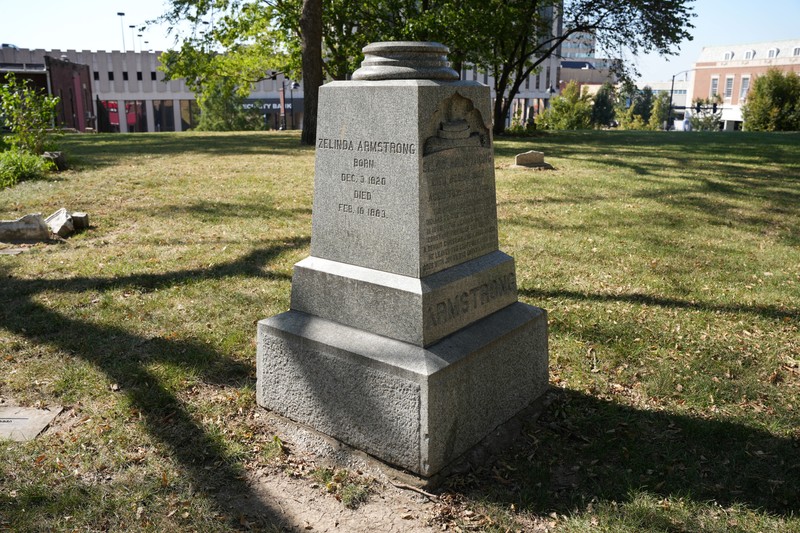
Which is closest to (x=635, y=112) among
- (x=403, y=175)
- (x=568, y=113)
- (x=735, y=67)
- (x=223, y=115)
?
(x=735, y=67)

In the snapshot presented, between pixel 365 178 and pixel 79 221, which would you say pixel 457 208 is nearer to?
pixel 365 178

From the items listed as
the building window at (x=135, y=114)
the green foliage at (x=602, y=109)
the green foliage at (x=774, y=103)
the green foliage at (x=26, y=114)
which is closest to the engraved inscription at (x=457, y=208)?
the green foliage at (x=26, y=114)

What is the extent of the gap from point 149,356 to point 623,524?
3.53 m

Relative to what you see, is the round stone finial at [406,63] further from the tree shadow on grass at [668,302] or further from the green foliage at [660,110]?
the green foliage at [660,110]

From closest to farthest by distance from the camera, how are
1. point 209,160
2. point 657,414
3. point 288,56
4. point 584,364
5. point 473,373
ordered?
1. point 473,373
2. point 657,414
3. point 584,364
4. point 209,160
5. point 288,56

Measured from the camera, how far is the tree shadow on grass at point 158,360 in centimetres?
353

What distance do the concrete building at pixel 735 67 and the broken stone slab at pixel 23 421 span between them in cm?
8824

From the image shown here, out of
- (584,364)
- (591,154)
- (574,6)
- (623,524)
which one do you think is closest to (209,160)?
(591,154)

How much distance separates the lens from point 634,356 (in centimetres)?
503

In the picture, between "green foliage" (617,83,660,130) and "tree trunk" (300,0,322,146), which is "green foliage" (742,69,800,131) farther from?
"tree trunk" (300,0,322,146)

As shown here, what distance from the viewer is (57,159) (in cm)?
1294

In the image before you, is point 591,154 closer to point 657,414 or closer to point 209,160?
point 209,160

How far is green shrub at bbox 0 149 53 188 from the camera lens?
1141 cm

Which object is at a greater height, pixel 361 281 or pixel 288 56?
pixel 288 56
